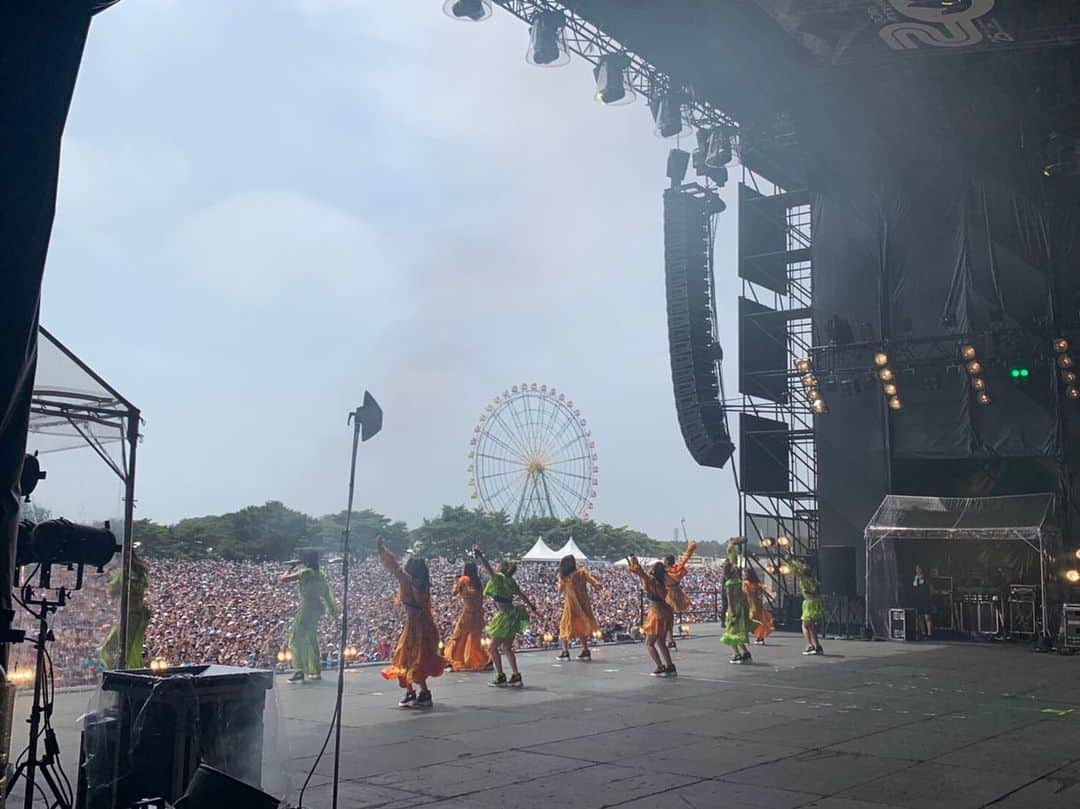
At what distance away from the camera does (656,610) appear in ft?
42.8

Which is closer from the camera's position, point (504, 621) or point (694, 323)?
point (504, 621)

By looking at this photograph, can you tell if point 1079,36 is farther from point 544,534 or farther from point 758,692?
point 544,534

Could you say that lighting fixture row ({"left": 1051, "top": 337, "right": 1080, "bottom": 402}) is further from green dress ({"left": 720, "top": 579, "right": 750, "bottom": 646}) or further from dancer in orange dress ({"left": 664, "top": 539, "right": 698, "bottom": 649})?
dancer in orange dress ({"left": 664, "top": 539, "right": 698, "bottom": 649})

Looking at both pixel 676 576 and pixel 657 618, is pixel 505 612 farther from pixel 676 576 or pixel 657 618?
pixel 676 576

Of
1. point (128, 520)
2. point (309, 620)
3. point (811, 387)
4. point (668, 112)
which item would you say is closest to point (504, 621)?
point (309, 620)

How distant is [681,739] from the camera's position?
8.23 m

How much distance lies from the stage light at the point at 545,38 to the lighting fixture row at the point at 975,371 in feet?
34.8

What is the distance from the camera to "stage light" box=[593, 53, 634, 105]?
54.5 feet

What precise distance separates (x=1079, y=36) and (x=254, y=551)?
27.4m

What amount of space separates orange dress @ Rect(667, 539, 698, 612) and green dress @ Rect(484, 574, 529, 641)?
2143mm

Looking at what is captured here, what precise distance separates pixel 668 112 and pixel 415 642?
11832mm

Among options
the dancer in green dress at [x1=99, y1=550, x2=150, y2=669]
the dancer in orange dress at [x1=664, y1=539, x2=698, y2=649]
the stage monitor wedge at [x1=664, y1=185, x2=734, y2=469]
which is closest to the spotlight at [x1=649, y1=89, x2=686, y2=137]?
the stage monitor wedge at [x1=664, y1=185, x2=734, y2=469]

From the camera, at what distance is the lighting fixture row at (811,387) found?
22172mm

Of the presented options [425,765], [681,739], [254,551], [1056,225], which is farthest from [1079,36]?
[254,551]
